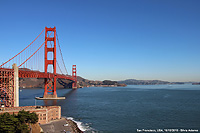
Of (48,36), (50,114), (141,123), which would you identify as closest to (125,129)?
(141,123)

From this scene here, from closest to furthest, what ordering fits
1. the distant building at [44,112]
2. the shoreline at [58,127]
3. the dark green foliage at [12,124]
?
the dark green foliage at [12,124]
the shoreline at [58,127]
the distant building at [44,112]

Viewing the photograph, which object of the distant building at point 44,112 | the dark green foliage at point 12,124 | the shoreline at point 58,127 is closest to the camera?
the dark green foliage at point 12,124

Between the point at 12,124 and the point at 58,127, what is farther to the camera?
the point at 58,127

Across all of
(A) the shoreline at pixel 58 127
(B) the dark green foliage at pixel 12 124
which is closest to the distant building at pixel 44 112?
(A) the shoreline at pixel 58 127

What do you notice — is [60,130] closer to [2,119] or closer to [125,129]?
[2,119]

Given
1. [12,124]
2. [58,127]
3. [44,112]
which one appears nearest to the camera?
[12,124]

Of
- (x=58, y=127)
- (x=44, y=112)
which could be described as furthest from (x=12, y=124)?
(x=44, y=112)

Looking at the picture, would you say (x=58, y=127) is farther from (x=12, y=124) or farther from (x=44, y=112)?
(x=12, y=124)

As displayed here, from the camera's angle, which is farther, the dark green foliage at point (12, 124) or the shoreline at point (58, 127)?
the shoreline at point (58, 127)

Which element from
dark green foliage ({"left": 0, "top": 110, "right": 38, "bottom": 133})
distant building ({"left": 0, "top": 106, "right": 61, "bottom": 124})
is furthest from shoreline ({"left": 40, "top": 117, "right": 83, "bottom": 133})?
dark green foliage ({"left": 0, "top": 110, "right": 38, "bottom": 133})

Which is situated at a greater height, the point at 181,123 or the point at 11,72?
the point at 11,72

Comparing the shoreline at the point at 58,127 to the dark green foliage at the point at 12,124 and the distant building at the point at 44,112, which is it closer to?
the distant building at the point at 44,112
